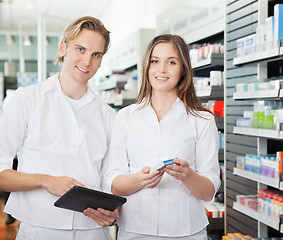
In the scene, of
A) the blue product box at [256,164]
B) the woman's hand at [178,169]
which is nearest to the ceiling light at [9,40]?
the blue product box at [256,164]

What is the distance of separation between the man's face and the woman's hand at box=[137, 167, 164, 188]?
0.60 m

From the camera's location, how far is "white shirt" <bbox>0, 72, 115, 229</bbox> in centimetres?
192

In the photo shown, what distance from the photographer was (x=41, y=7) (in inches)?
412

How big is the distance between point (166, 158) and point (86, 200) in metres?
0.41

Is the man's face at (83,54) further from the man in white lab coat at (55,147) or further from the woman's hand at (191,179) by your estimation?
the woman's hand at (191,179)

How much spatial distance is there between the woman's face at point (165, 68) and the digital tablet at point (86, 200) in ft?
1.83

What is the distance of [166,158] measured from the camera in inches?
72.1

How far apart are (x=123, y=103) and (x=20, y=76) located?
26.1 feet

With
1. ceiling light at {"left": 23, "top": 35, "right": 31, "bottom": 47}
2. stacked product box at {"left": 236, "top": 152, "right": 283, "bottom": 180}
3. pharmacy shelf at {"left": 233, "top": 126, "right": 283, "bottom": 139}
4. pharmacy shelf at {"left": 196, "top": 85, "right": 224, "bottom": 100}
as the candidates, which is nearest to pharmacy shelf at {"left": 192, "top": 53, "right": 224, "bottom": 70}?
pharmacy shelf at {"left": 196, "top": 85, "right": 224, "bottom": 100}

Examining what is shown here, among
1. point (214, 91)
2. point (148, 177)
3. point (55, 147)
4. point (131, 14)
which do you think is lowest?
point (148, 177)

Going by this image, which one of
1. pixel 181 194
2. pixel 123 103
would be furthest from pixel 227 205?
pixel 123 103

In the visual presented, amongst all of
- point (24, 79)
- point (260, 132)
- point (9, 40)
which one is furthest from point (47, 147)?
point (9, 40)

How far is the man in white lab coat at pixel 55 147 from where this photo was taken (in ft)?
6.24

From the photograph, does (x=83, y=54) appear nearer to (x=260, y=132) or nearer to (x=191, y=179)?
(x=191, y=179)
